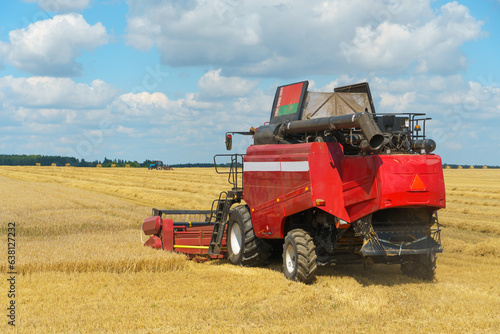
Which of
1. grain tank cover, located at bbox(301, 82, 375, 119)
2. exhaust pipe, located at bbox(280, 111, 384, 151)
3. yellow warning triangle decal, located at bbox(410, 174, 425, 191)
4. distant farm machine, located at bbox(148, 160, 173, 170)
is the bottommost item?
distant farm machine, located at bbox(148, 160, 173, 170)

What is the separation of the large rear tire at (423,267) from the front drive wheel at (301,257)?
6.56 feet

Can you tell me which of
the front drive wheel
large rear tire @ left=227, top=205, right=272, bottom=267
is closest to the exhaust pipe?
the front drive wheel

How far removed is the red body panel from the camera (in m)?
8.62

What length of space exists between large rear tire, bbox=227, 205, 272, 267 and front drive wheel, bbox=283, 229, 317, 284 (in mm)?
1602

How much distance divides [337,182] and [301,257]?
1409 millimetres

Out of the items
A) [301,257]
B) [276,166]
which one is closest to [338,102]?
[276,166]

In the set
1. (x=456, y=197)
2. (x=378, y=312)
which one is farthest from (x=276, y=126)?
(x=456, y=197)

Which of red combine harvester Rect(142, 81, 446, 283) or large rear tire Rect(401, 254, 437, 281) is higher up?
red combine harvester Rect(142, 81, 446, 283)

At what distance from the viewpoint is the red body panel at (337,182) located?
339 inches

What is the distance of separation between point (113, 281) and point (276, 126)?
427 cm

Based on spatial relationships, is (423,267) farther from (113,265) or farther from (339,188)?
(113,265)

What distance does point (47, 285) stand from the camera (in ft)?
29.5

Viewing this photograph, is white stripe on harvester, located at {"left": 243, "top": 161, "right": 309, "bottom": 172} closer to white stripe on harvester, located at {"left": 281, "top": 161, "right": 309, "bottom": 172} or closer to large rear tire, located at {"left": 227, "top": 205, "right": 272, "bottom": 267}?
white stripe on harvester, located at {"left": 281, "top": 161, "right": 309, "bottom": 172}

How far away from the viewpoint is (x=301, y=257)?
9.38 meters
